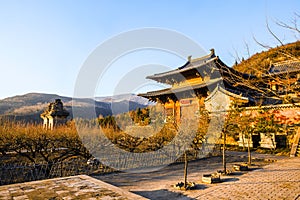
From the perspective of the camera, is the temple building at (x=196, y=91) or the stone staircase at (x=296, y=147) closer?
the stone staircase at (x=296, y=147)

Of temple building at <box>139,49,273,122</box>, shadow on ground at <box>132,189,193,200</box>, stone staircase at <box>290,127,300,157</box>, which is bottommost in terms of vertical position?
shadow on ground at <box>132,189,193,200</box>

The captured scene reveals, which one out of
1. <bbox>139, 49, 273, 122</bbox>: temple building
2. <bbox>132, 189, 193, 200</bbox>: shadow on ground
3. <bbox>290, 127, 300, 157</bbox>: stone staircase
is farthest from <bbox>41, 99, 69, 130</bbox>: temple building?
<bbox>290, 127, 300, 157</bbox>: stone staircase

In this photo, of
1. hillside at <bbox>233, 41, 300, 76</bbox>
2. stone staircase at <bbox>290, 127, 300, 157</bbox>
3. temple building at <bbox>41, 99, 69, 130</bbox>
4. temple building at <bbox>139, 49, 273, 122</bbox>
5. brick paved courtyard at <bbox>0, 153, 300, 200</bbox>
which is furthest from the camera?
temple building at <bbox>139, 49, 273, 122</bbox>

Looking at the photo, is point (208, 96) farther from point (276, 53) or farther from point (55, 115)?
point (276, 53)

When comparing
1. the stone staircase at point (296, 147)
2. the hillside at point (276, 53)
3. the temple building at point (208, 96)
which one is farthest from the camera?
the temple building at point (208, 96)

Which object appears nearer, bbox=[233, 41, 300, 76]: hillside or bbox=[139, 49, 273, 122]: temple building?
bbox=[233, 41, 300, 76]: hillside

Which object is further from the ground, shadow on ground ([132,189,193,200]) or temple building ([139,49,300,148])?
temple building ([139,49,300,148])

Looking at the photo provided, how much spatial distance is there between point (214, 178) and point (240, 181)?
800 millimetres

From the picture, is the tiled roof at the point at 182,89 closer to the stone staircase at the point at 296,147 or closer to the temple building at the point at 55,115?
A: the stone staircase at the point at 296,147

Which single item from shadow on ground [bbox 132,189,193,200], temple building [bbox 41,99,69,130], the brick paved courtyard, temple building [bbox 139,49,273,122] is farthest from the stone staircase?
temple building [bbox 41,99,69,130]

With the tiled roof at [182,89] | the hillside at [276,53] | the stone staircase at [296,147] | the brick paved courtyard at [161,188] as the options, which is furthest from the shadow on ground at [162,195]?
the tiled roof at [182,89]

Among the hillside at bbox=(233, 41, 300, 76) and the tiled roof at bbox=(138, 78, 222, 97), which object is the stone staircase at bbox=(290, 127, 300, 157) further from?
the hillside at bbox=(233, 41, 300, 76)

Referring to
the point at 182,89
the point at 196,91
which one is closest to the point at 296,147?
the point at 196,91

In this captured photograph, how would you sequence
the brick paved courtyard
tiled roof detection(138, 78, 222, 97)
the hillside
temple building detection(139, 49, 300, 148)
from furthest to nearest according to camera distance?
tiled roof detection(138, 78, 222, 97)
temple building detection(139, 49, 300, 148)
the brick paved courtyard
the hillside
